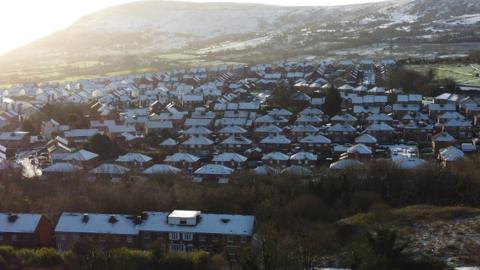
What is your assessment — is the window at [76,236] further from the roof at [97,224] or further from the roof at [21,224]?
the roof at [21,224]

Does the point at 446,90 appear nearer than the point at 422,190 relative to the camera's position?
No

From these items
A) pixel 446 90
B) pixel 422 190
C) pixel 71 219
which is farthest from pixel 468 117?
pixel 71 219

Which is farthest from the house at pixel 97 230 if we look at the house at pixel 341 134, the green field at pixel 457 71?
the green field at pixel 457 71

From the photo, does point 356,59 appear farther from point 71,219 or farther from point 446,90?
point 71,219

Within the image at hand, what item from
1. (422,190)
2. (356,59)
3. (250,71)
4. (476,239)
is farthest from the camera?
(356,59)

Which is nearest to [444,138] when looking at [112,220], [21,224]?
[112,220]

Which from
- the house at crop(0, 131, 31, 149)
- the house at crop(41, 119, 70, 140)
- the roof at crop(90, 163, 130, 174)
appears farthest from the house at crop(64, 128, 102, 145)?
the roof at crop(90, 163, 130, 174)
